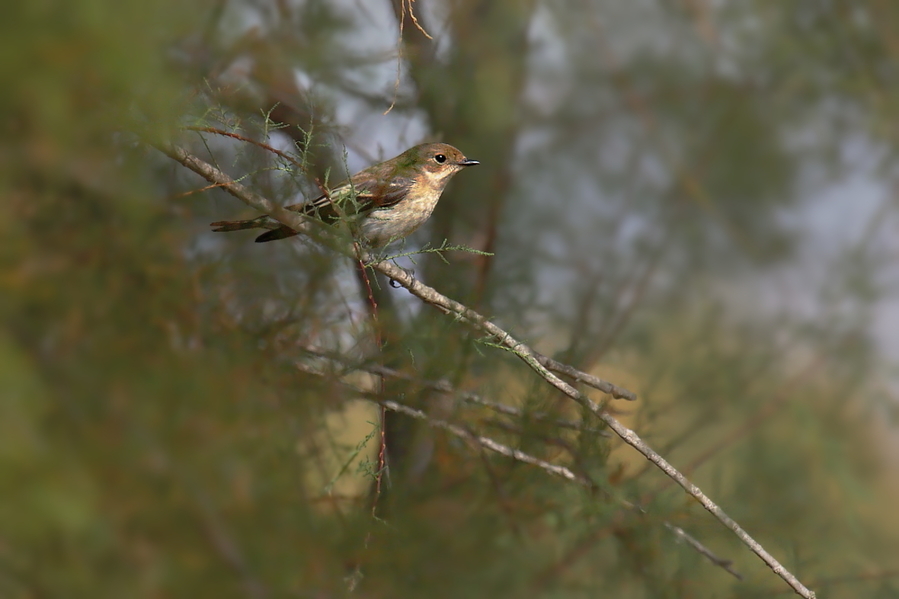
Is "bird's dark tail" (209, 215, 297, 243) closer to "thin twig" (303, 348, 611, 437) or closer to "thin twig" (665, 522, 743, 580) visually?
"thin twig" (303, 348, 611, 437)

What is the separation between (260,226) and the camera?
4.51 ft

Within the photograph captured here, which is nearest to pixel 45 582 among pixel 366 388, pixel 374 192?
pixel 366 388

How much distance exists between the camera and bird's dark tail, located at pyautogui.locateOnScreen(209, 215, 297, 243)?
136 centimetres

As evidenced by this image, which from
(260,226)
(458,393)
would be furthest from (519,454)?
(260,226)

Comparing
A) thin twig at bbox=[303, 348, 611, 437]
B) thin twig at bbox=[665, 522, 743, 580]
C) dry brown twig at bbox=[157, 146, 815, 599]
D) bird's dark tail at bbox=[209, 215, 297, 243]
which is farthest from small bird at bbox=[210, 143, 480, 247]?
thin twig at bbox=[665, 522, 743, 580]

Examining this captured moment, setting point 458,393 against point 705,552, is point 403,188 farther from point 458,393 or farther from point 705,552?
point 705,552

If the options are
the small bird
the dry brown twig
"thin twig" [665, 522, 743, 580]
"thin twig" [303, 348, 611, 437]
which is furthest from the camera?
the small bird

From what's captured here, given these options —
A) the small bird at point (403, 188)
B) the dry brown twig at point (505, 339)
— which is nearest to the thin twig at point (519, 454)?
the dry brown twig at point (505, 339)

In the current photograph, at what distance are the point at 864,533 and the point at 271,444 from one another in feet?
9.10

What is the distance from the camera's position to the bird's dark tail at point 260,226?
1.36 metres

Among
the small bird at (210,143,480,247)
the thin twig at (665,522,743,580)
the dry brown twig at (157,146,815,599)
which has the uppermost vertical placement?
the small bird at (210,143,480,247)

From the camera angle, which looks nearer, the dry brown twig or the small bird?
the dry brown twig

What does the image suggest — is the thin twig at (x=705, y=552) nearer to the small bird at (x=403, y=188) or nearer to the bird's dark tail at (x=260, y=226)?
the small bird at (x=403, y=188)

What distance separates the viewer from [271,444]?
112 cm
